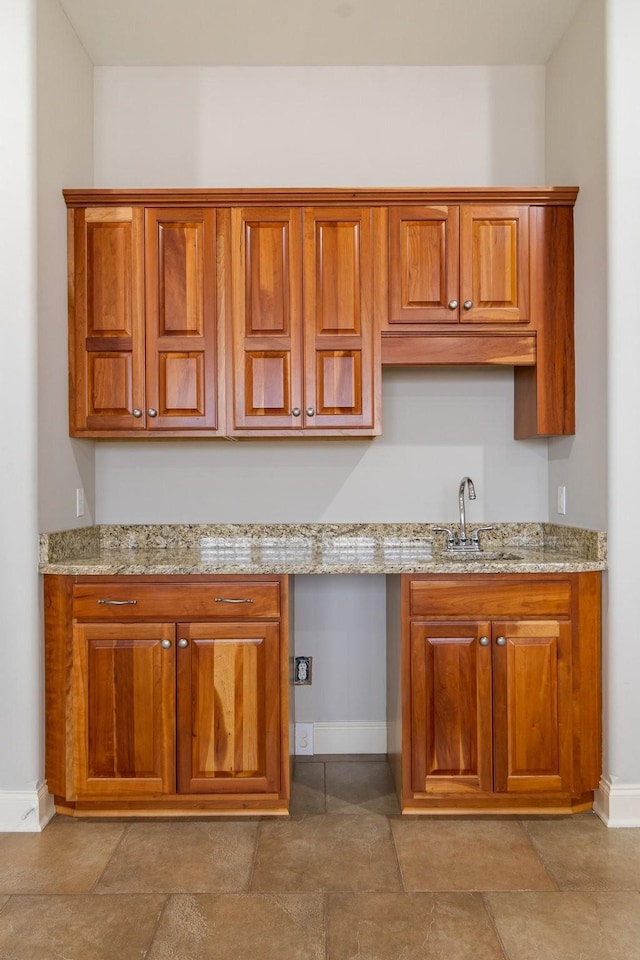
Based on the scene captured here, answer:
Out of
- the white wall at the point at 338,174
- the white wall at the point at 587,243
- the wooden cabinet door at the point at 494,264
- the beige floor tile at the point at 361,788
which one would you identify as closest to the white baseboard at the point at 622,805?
the beige floor tile at the point at 361,788

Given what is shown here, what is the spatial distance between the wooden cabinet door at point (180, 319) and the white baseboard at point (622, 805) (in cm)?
196

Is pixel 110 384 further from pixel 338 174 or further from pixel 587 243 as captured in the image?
pixel 587 243

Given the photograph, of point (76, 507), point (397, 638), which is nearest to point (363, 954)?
point (397, 638)

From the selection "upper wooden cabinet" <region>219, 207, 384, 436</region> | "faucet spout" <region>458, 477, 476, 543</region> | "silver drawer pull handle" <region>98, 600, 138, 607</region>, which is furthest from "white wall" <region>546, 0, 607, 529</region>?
"silver drawer pull handle" <region>98, 600, 138, 607</region>

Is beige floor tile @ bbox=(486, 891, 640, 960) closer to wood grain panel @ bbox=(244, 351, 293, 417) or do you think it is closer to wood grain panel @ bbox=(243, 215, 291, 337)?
wood grain panel @ bbox=(244, 351, 293, 417)

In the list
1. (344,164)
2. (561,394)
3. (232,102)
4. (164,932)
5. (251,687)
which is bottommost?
(164,932)

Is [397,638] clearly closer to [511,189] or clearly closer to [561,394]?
[561,394]

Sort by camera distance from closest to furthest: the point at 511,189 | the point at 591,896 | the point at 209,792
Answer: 1. the point at 591,896
2. the point at 209,792
3. the point at 511,189

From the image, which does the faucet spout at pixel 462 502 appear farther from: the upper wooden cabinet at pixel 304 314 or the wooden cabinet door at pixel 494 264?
the wooden cabinet door at pixel 494 264

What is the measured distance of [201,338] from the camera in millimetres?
2666

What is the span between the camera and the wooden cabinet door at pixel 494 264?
2.67 metres

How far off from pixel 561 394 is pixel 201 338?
1.43 meters

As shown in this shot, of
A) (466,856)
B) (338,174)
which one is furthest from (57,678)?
(338,174)

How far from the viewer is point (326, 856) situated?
7.18 ft
